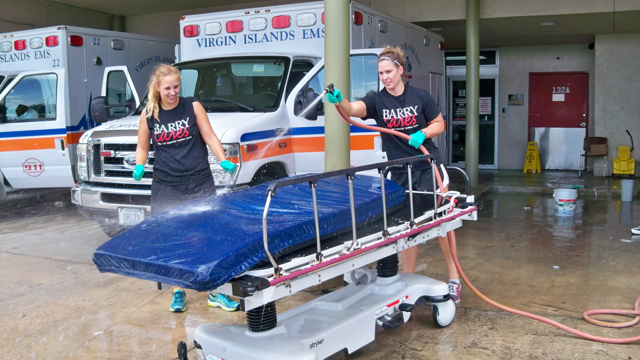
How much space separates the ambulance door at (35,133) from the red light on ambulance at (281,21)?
353cm

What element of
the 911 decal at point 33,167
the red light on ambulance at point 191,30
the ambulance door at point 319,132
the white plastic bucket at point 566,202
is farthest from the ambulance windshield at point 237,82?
the white plastic bucket at point 566,202

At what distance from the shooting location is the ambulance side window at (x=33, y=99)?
29.2 feet

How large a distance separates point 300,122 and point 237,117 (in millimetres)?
775

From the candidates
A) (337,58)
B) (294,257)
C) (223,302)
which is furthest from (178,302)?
(337,58)

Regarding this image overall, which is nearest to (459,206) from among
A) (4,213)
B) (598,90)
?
(4,213)

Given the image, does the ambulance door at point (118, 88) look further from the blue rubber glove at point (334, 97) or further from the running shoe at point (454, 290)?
the running shoe at point (454, 290)

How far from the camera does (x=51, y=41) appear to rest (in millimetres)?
8836

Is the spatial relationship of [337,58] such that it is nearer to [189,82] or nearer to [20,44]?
[189,82]

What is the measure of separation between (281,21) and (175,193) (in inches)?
138

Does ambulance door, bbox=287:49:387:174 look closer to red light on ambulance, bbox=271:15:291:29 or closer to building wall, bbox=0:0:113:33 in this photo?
red light on ambulance, bbox=271:15:291:29

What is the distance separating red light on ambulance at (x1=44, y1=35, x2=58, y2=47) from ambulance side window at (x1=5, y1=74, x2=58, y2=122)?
46 centimetres

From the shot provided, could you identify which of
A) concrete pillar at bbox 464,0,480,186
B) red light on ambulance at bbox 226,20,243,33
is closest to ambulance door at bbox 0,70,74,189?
red light on ambulance at bbox 226,20,243,33

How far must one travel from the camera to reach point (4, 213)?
981 cm

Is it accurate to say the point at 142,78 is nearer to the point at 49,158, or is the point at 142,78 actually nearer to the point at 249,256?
the point at 49,158
